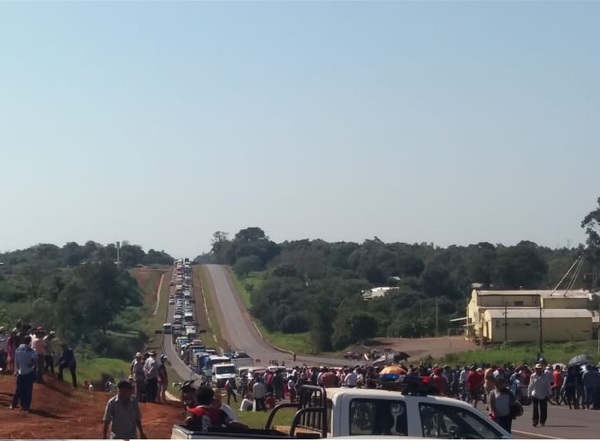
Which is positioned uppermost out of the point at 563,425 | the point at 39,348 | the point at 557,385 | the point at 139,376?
the point at 39,348

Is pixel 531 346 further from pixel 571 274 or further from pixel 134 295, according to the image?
pixel 134 295

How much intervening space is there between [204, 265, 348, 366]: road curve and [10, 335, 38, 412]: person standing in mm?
43106

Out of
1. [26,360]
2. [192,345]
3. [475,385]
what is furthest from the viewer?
[192,345]

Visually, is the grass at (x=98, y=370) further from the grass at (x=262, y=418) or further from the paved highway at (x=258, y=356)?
the grass at (x=262, y=418)

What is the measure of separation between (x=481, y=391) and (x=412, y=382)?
64.2ft

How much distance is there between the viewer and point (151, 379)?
27.8 meters

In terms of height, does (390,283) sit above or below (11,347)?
above

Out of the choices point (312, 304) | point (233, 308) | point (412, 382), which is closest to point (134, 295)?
point (233, 308)

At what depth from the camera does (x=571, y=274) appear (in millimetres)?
91562

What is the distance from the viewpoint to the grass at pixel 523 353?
57.9 metres

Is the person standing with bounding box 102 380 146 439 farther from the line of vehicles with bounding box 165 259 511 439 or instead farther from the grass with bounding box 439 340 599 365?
the grass with bounding box 439 340 599 365

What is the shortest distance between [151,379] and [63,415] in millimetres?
4225

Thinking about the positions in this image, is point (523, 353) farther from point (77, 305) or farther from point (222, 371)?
point (77, 305)

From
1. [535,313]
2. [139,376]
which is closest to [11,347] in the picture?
[139,376]
